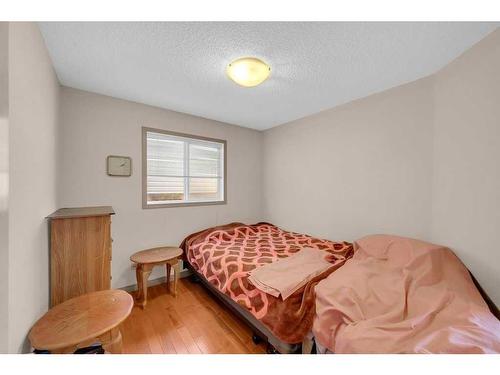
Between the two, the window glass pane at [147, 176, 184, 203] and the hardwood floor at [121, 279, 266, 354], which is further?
the window glass pane at [147, 176, 184, 203]

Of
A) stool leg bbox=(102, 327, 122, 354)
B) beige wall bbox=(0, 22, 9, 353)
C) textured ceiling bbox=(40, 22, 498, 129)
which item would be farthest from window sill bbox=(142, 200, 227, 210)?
beige wall bbox=(0, 22, 9, 353)

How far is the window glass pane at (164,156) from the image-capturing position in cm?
246

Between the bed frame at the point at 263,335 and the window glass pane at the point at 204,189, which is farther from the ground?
the window glass pane at the point at 204,189

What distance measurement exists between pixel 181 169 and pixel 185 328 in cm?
190

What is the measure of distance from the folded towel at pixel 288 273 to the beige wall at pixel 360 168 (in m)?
0.77

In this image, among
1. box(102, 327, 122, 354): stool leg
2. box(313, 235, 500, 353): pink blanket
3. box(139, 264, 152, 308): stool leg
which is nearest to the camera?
box(313, 235, 500, 353): pink blanket

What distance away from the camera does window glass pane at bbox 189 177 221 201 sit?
9.29 ft

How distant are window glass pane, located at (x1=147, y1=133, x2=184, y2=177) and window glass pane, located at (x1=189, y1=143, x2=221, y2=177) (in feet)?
0.49

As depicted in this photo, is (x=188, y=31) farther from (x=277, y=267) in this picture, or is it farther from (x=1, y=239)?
(x=277, y=267)

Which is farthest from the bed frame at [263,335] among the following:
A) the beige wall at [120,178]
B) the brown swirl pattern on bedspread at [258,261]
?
the beige wall at [120,178]

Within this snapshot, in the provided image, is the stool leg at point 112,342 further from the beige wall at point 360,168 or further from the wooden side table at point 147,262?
the beige wall at point 360,168

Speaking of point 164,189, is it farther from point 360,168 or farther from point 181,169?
point 360,168

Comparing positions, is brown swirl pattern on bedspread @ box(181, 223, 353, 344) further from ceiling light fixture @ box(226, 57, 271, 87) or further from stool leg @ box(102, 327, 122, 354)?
ceiling light fixture @ box(226, 57, 271, 87)

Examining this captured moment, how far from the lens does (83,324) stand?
1.09 meters
